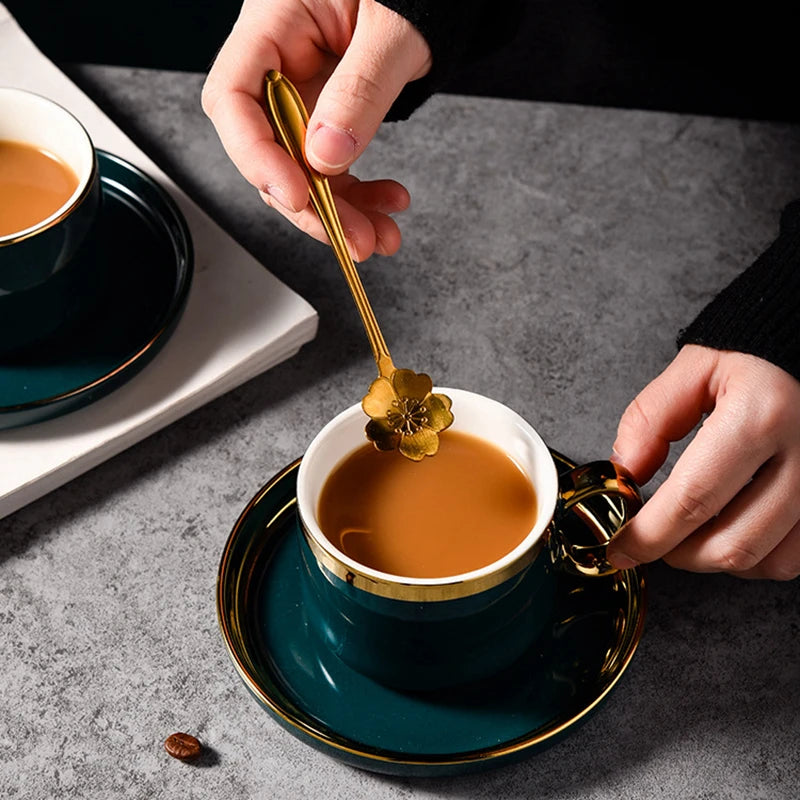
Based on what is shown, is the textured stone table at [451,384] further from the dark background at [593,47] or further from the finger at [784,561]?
the dark background at [593,47]

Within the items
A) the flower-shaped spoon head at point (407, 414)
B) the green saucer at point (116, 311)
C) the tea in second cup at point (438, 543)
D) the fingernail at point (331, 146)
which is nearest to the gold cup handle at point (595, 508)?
the tea in second cup at point (438, 543)

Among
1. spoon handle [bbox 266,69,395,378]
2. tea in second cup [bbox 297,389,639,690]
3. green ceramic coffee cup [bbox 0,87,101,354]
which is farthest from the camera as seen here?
green ceramic coffee cup [bbox 0,87,101,354]

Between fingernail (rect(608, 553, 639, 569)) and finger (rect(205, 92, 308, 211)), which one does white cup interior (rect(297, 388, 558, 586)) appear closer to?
fingernail (rect(608, 553, 639, 569))

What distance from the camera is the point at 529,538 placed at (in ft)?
2.64

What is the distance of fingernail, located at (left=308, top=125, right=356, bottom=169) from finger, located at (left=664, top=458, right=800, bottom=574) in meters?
0.42

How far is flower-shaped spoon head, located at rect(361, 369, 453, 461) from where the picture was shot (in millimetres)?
870

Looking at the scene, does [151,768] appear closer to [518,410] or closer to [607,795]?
[607,795]

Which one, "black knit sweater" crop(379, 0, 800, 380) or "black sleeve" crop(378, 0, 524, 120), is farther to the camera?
"black sleeve" crop(378, 0, 524, 120)

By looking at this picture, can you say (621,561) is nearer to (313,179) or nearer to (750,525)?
(750,525)

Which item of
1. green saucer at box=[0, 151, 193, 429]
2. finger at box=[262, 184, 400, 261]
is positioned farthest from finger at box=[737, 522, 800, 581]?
green saucer at box=[0, 151, 193, 429]

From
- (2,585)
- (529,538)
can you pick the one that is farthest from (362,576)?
(2,585)

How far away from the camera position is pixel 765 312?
2.97 ft

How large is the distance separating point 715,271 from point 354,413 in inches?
22.1

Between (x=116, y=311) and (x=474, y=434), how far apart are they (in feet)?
1.39
